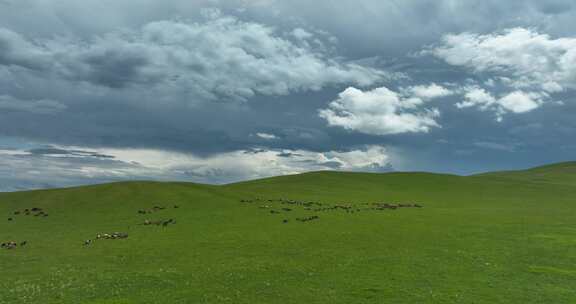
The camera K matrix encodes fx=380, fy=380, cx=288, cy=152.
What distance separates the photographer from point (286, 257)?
28.0 m

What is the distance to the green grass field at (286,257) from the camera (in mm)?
19766

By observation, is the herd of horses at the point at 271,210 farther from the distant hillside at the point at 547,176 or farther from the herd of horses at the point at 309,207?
the distant hillside at the point at 547,176

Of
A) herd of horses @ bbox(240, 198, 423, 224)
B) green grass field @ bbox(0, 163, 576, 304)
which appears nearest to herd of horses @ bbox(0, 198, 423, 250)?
herd of horses @ bbox(240, 198, 423, 224)

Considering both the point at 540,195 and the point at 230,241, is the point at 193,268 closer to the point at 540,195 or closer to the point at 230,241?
the point at 230,241

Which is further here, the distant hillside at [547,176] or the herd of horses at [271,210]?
the distant hillside at [547,176]

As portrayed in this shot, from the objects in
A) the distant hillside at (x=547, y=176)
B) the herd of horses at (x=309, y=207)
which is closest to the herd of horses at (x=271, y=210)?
the herd of horses at (x=309, y=207)

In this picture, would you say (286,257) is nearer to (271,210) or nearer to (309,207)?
(271,210)

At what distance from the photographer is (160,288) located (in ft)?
68.3

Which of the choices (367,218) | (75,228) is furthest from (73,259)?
(367,218)

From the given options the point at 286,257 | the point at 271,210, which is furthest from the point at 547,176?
the point at 286,257

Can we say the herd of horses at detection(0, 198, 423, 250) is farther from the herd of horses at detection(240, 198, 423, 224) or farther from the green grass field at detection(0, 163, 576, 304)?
the green grass field at detection(0, 163, 576, 304)

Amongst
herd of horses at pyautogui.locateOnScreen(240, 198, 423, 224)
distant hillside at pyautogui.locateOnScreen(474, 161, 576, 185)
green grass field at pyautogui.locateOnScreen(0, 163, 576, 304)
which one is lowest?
green grass field at pyautogui.locateOnScreen(0, 163, 576, 304)

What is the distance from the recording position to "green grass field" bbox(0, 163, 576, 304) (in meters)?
19.8

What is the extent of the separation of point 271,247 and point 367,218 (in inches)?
888
